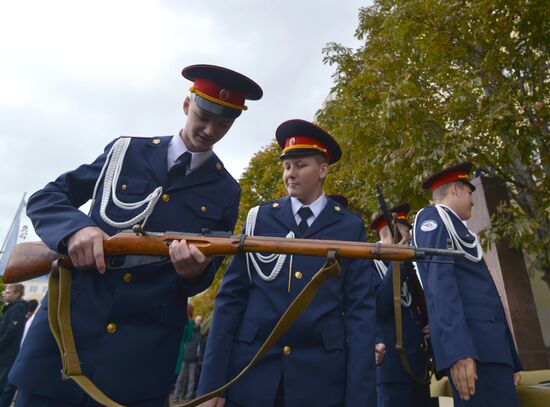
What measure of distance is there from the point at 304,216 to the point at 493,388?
5.39 ft

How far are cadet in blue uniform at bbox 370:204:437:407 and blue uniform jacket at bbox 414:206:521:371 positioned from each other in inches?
26.3

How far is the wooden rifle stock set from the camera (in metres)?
2.05

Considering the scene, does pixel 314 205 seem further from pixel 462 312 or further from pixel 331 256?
pixel 462 312

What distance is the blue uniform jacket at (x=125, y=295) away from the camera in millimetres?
1871

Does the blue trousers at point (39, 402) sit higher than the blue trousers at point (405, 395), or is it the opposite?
the blue trousers at point (405, 395)

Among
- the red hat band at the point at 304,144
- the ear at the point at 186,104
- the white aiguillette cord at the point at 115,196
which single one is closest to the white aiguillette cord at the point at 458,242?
the red hat band at the point at 304,144

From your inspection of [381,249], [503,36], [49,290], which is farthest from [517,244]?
[49,290]

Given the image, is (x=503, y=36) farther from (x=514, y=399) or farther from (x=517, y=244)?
(x=514, y=399)

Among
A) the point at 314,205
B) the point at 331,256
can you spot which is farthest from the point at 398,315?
the point at 331,256

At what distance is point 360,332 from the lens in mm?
2357

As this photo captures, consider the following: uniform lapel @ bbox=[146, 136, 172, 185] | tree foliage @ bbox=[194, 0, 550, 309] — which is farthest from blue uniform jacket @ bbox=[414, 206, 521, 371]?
tree foliage @ bbox=[194, 0, 550, 309]

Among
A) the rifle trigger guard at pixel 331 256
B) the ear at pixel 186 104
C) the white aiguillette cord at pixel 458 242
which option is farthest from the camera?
the white aiguillette cord at pixel 458 242

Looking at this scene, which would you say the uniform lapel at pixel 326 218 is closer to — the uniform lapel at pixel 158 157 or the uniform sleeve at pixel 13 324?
the uniform lapel at pixel 158 157

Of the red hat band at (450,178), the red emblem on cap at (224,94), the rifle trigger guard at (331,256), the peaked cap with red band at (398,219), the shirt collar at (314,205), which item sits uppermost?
the peaked cap with red band at (398,219)
